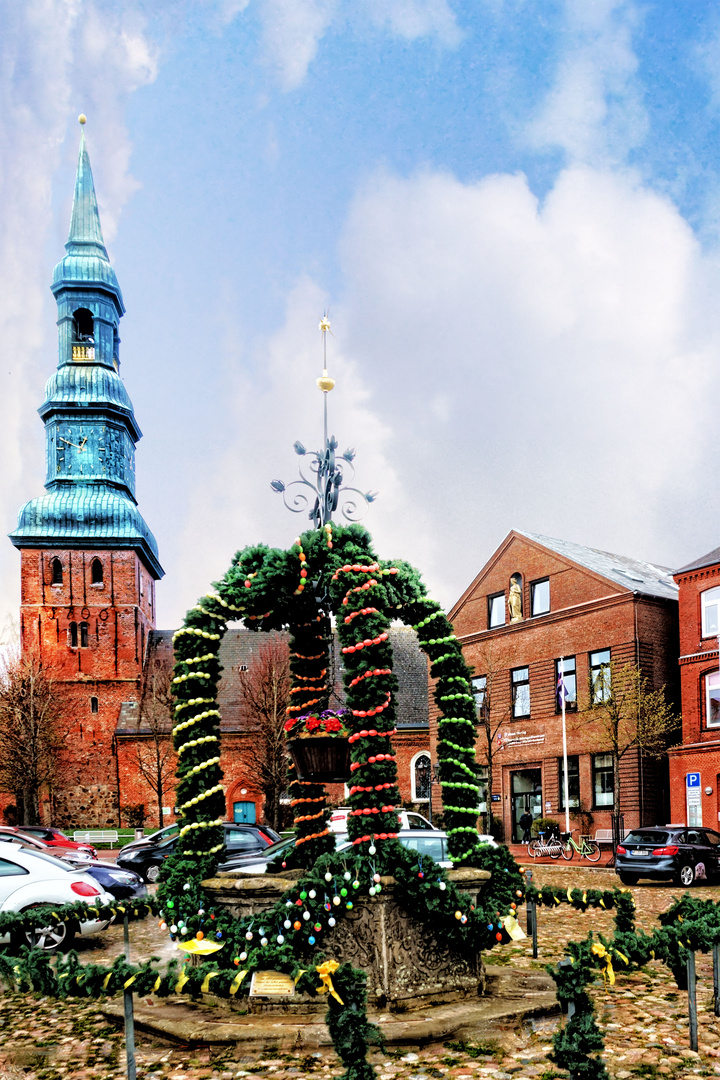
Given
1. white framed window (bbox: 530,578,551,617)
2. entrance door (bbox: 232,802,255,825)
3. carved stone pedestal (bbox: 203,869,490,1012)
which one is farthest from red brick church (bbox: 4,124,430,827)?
carved stone pedestal (bbox: 203,869,490,1012)

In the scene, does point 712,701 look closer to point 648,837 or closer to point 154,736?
point 648,837

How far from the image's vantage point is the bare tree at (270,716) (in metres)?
47.2

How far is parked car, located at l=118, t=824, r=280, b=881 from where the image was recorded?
72.9ft

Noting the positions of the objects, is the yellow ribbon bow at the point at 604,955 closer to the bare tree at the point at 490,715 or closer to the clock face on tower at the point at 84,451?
the bare tree at the point at 490,715


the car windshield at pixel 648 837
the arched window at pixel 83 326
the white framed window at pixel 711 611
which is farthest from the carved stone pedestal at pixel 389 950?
the arched window at pixel 83 326

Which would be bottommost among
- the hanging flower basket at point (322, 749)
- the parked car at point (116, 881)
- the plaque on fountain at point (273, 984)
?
the parked car at point (116, 881)

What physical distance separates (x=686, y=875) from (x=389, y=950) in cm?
1661

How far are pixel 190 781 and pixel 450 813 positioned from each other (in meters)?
2.62

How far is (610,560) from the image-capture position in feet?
137

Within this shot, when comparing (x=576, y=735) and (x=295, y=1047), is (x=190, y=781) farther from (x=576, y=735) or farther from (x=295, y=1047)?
(x=576, y=735)

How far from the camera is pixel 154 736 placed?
5200 centimetres

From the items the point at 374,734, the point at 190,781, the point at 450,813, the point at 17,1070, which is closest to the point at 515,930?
the point at 450,813

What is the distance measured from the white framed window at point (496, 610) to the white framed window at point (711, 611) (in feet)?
31.0

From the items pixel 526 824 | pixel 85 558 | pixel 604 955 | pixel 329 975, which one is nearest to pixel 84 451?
pixel 85 558
